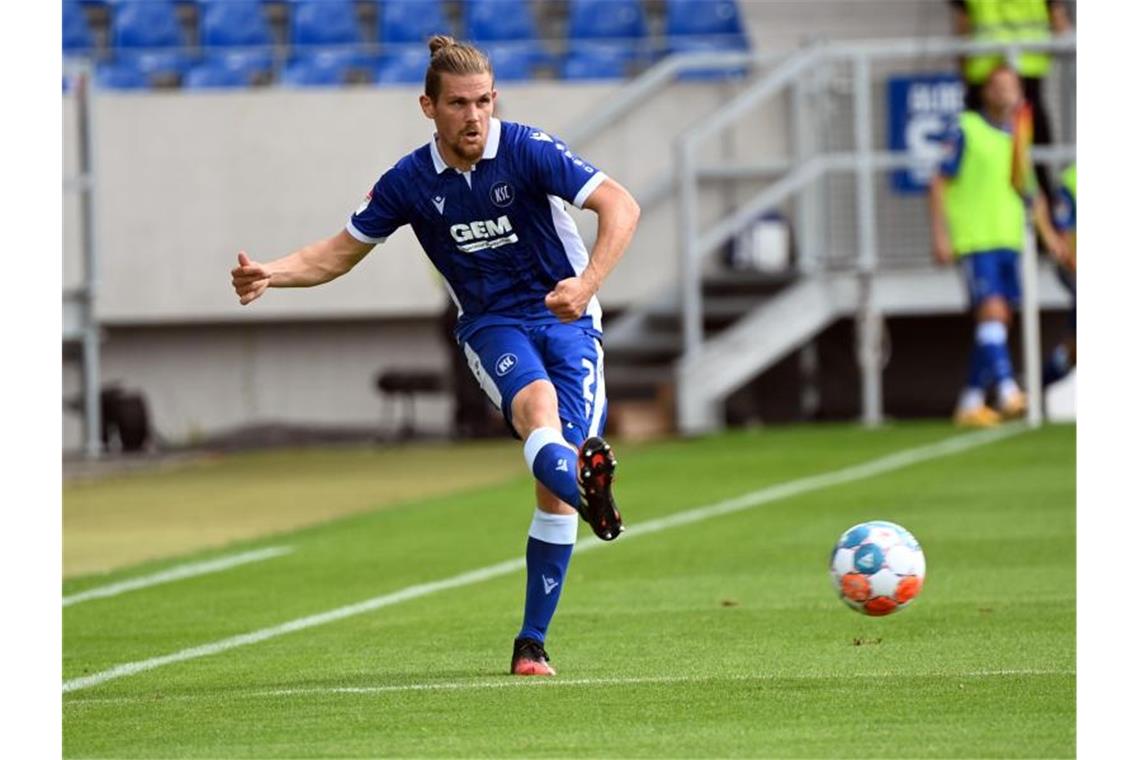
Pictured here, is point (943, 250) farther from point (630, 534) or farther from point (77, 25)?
point (77, 25)

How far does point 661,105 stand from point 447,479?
267 inches

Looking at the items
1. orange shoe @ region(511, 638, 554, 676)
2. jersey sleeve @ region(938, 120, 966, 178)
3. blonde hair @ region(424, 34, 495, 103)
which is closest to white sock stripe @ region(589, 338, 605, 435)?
orange shoe @ region(511, 638, 554, 676)

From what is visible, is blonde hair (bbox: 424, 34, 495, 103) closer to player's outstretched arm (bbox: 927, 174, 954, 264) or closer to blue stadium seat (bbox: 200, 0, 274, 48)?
player's outstretched arm (bbox: 927, 174, 954, 264)

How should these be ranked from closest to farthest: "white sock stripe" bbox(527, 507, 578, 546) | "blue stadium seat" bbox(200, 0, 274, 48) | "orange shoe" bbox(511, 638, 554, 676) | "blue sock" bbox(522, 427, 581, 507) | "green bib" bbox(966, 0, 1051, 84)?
1. "blue sock" bbox(522, 427, 581, 507)
2. "orange shoe" bbox(511, 638, 554, 676)
3. "white sock stripe" bbox(527, 507, 578, 546)
4. "green bib" bbox(966, 0, 1051, 84)
5. "blue stadium seat" bbox(200, 0, 274, 48)

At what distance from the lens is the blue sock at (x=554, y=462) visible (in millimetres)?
7656

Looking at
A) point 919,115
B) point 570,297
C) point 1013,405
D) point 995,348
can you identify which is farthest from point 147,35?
point 570,297

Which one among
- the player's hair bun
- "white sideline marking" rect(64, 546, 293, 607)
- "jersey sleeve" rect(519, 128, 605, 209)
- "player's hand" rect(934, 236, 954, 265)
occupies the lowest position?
"white sideline marking" rect(64, 546, 293, 607)

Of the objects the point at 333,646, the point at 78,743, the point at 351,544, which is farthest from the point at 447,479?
the point at 78,743

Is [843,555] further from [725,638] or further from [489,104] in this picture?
[489,104]

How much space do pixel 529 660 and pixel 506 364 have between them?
98 centimetres

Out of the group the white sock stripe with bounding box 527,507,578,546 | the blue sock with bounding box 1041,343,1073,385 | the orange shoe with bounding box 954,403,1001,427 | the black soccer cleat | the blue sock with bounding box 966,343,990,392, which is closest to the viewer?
the black soccer cleat

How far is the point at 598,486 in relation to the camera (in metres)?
7.43

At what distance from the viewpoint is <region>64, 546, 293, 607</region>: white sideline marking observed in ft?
39.0

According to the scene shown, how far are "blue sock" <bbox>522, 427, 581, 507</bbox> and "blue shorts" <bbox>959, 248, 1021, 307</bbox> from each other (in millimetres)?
12457
